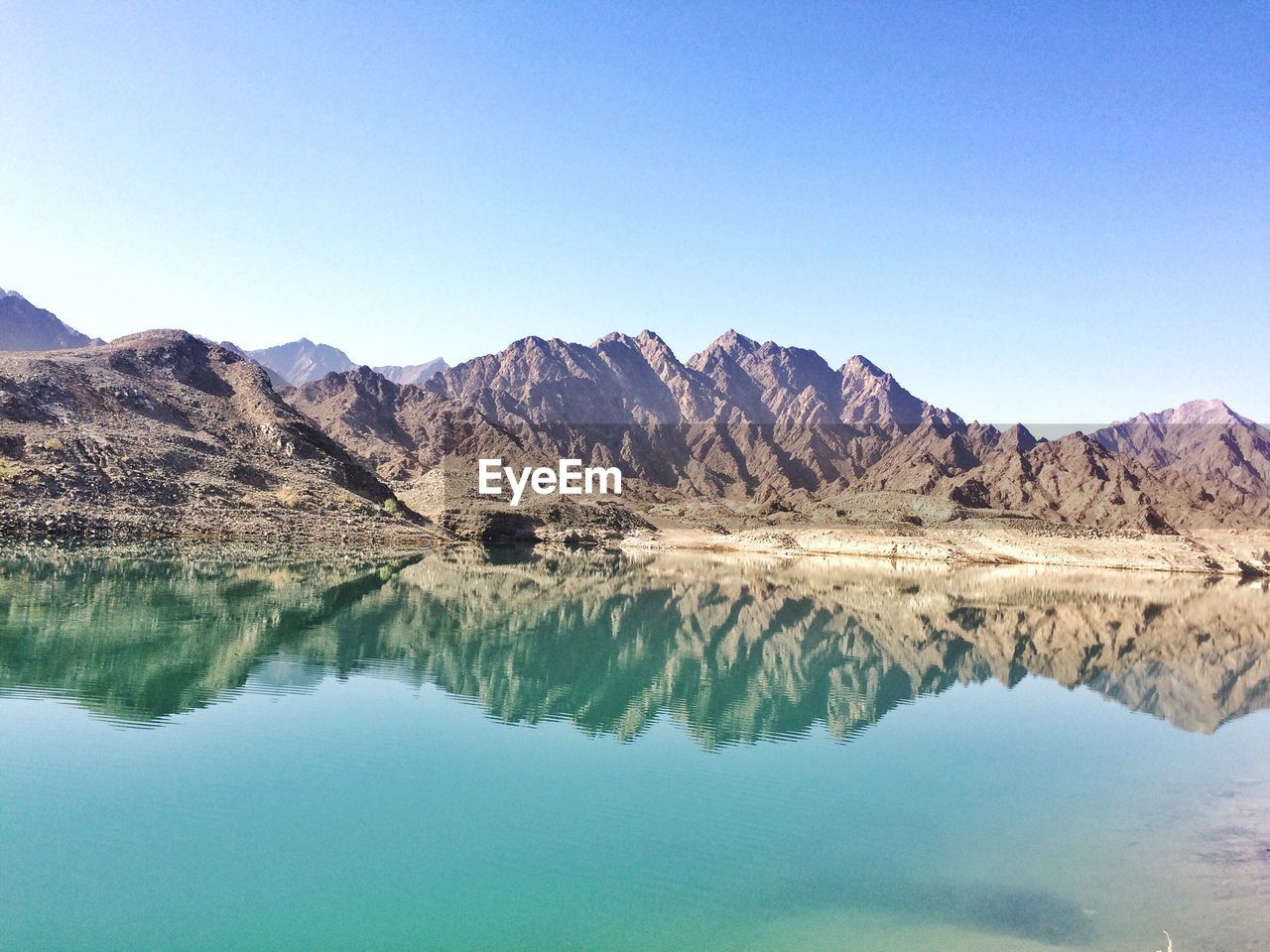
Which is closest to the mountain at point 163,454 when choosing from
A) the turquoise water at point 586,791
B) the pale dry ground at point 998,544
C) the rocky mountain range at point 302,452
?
the rocky mountain range at point 302,452

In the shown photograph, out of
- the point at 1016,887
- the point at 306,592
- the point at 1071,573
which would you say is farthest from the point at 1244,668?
the point at 1071,573

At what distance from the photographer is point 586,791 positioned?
1670 cm

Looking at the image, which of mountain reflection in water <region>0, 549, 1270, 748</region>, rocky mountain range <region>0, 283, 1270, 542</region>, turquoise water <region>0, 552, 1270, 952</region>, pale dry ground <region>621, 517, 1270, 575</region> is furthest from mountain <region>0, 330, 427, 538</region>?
pale dry ground <region>621, 517, 1270, 575</region>

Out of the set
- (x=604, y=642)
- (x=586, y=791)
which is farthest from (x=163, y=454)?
(x=586, y=791)

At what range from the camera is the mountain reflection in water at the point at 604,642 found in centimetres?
2480

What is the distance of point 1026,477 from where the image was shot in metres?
155

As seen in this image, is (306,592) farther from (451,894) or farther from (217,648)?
(451,894)

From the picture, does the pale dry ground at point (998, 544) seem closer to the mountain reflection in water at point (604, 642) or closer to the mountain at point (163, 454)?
the mountain reflection in water at point (604, 642)

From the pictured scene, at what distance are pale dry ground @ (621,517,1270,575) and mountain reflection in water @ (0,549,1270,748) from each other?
32.6 metres

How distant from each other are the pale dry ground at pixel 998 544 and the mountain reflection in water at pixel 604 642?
32.6 meters

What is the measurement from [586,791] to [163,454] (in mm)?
74855

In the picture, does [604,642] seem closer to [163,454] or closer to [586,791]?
[586,791]

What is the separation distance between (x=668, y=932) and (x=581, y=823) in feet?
13.7

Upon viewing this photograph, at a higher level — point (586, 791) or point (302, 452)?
point (302, 452)
